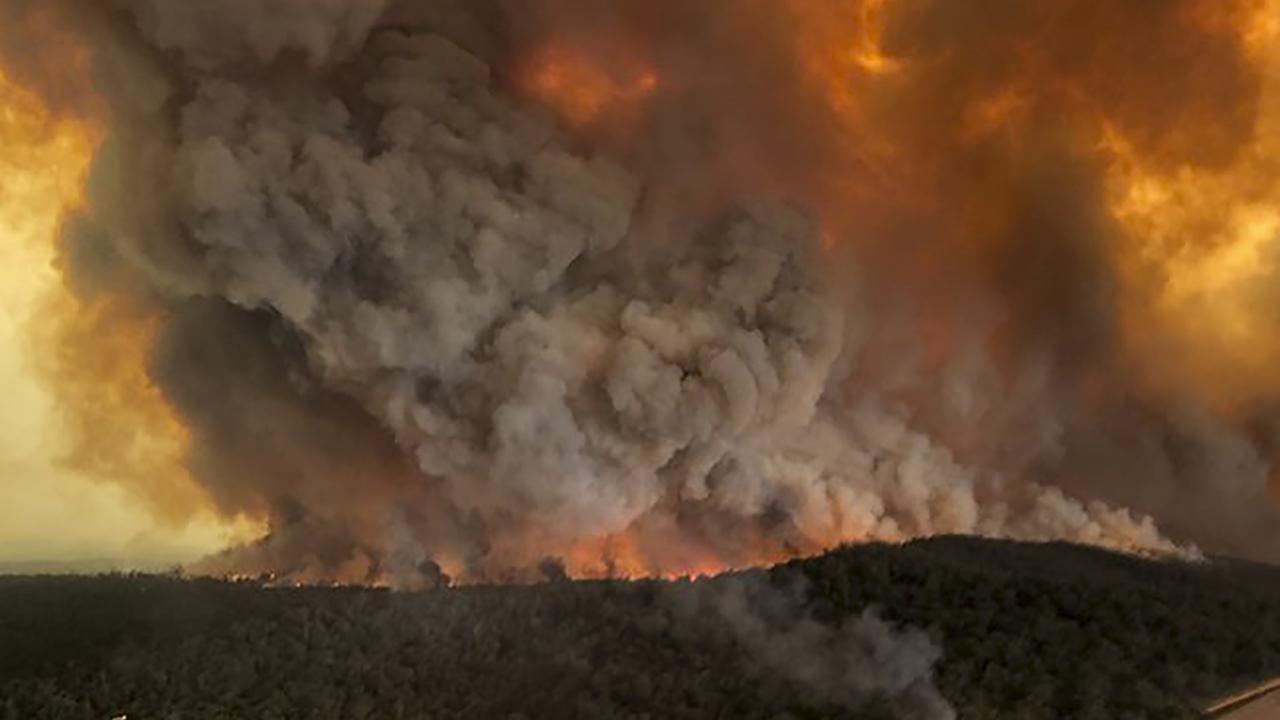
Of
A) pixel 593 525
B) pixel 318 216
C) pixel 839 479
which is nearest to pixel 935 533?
pixel 839 479

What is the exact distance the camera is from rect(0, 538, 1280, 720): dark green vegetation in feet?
59.8

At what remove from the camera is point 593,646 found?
65.1 ft

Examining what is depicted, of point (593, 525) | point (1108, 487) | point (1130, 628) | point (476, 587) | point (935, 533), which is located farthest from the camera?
point (1108, 487)

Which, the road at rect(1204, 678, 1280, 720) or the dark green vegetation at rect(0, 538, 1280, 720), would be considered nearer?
the dark green vegetation at rect(0, 538, 1280, 720)

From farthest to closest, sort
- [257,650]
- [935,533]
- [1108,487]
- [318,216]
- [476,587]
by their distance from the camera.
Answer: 1. [1108,487]
2. [935,533]
3. [318,216]
4. [476,587]
5. [257,650]

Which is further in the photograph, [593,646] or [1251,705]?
[593,646]

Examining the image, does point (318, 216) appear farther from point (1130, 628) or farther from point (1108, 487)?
point (1108, 487)

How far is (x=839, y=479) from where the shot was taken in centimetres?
2931

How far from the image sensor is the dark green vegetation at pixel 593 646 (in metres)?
18.2

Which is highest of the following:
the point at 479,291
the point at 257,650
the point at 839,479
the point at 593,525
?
the point at 479,291

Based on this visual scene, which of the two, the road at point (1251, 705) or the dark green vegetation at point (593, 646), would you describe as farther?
the road at point (1251, 705)

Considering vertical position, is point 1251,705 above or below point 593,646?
below

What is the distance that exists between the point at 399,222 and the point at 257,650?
8.88 m

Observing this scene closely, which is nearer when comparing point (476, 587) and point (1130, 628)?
point (1130, 628)
